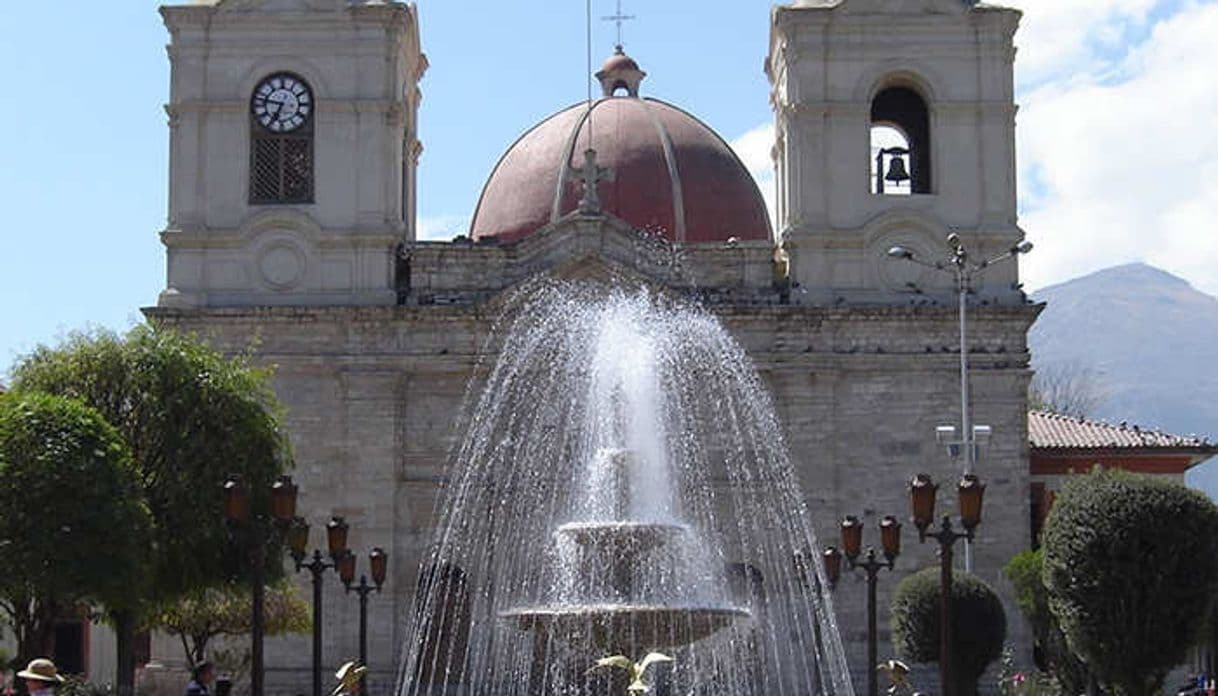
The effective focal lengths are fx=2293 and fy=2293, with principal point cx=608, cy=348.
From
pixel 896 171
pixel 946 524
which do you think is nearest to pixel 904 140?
pixel 896 171

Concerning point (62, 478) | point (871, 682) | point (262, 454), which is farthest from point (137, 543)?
point (871, 682)

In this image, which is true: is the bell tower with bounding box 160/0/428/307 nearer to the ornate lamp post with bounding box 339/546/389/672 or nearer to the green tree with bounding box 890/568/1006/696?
the ornate lamp post with bounding box 339/546/389/672

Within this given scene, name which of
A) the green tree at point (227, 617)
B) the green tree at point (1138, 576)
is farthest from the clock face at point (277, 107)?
the green tree at point (1138, 576)

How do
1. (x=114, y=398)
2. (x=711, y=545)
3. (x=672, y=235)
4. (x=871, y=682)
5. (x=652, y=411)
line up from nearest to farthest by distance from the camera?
(x=871, y=682)
(x=652, y=411)
(x=114, y=398)
(x=711, y=545)
(x=672, y=235)

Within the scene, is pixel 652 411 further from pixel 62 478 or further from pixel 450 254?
pixel 450 254

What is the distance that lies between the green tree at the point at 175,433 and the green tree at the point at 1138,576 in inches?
542

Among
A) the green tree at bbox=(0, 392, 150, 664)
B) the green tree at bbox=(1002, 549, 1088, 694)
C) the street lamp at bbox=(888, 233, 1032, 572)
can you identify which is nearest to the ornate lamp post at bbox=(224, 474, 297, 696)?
the green tree at bbox=(0, 392, 150, 664)

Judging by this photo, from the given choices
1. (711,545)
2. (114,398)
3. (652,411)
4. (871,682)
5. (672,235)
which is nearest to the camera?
(871,682)

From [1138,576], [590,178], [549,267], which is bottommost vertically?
[1138,576]

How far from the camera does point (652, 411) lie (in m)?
34.7

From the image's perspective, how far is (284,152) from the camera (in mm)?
51656

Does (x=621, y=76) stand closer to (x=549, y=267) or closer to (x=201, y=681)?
(x=549, y=267)

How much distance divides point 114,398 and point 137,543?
527cm

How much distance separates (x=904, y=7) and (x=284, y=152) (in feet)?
47.0
